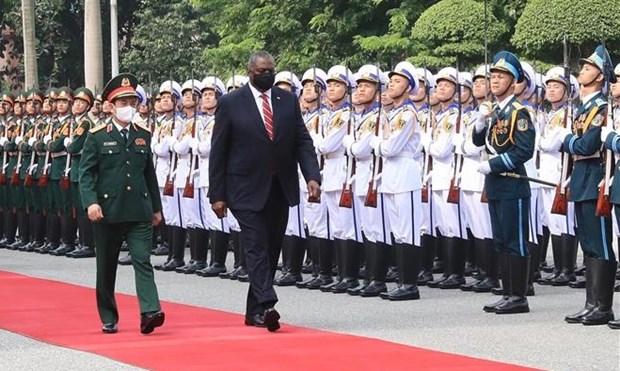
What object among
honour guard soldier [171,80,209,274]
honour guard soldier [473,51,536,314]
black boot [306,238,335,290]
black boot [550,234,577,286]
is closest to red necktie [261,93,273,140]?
honour guard soldier [473,51,536,314]

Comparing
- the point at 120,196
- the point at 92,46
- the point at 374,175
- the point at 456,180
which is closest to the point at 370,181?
the point at 374,175

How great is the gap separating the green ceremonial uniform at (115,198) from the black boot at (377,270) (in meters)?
2.92

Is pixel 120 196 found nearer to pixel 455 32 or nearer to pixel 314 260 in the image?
pixel 314 260

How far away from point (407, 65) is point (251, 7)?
738 inches

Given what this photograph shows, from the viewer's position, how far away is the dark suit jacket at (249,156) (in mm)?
11742

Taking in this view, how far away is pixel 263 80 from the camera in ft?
38.8

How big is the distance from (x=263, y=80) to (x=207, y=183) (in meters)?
4.98

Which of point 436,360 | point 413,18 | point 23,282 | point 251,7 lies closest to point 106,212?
point 436,360

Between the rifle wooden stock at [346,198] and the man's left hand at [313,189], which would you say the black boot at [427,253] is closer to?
the rifle wooden stock at [346,198]

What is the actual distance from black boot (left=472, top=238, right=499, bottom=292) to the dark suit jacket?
3.03 meters

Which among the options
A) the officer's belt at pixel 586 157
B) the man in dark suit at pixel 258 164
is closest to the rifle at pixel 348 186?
the man in dark suit at pixel 258 164

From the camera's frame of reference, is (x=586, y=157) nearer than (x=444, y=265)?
Yes

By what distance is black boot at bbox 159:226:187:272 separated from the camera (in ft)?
57.0

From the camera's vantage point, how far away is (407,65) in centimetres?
1424
